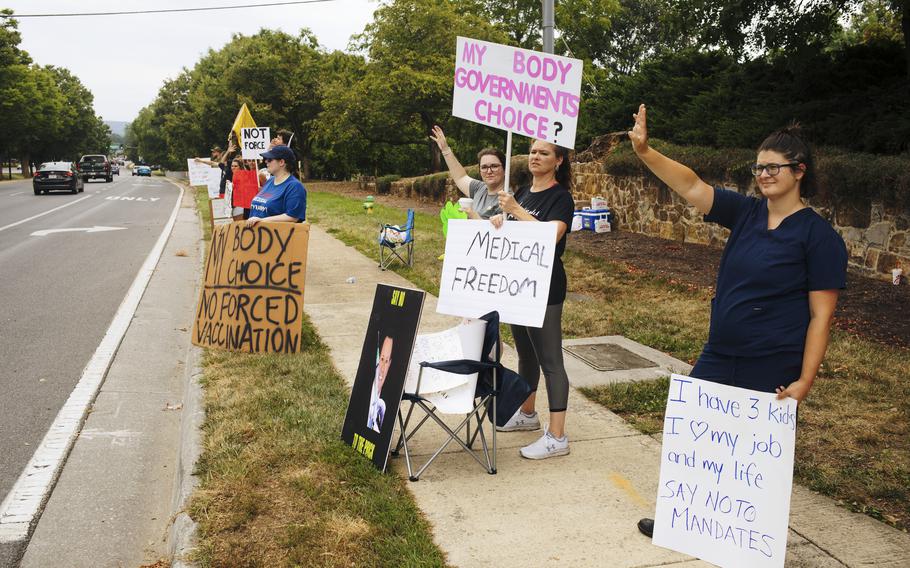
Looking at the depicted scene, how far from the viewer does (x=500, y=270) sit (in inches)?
168

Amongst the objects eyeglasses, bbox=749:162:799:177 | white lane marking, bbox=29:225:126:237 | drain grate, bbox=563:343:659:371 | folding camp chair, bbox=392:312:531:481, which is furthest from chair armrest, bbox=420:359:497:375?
white lane marking, bbox=29:225:126:237

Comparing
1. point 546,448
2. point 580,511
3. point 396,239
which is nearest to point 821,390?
point 546,448

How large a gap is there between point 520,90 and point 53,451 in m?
3.74

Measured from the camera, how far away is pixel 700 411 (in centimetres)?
299

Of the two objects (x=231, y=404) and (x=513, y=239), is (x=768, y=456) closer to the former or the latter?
(x=513, y=239)

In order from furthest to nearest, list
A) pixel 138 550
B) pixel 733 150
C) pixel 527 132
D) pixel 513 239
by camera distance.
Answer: pixel 733 150, pixel 527 132, pixel 513 239, pixel 138 550

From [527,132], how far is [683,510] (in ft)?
7.93

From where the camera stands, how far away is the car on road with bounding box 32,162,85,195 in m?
33.2

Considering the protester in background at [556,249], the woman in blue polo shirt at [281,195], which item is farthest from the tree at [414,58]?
the protester in background at [556,249]

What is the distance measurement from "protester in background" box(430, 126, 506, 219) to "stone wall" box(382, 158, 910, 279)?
593 centimetres

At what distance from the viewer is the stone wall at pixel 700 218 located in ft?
29.0

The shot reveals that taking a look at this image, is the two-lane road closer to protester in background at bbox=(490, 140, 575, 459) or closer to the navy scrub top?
protester in background at bbox=(490, 140, 575, 459)

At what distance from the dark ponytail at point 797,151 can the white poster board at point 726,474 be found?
805mm

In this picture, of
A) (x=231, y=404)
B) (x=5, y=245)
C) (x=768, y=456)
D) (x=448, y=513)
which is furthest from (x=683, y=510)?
(x=5, y=245)
